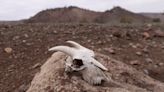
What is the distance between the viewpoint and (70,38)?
33.7ft

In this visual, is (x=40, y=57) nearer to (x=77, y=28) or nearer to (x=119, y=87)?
(x=77, y=28)

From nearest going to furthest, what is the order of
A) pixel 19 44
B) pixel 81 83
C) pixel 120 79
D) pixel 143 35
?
pixel 81 83 → pixel 120 79 → pixel 19 44 → pixel 143 35

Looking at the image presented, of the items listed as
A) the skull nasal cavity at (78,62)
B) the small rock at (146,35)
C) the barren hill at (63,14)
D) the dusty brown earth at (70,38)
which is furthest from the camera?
the barren hill at (63,14)

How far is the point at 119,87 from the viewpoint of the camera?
21.8ft

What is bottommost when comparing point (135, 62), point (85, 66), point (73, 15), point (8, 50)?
point (73, 15)

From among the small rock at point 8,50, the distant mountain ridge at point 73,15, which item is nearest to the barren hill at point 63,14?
the distant mountain ridge at point 73,15

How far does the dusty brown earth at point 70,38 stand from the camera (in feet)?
29.2

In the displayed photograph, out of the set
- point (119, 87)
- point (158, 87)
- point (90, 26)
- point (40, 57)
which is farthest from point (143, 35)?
point (119, 87)

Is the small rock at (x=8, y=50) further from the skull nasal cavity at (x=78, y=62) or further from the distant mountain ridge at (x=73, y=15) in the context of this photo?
the distant mountain ridge at (x=73, y=15)

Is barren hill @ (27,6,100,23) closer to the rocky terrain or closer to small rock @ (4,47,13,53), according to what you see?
the rocky terrain

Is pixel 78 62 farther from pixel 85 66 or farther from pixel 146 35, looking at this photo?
pixel 146 35

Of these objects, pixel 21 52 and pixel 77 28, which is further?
pixel 77 28

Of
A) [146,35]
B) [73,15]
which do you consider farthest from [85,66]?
[73,15]

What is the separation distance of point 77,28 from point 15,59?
2257 mm
